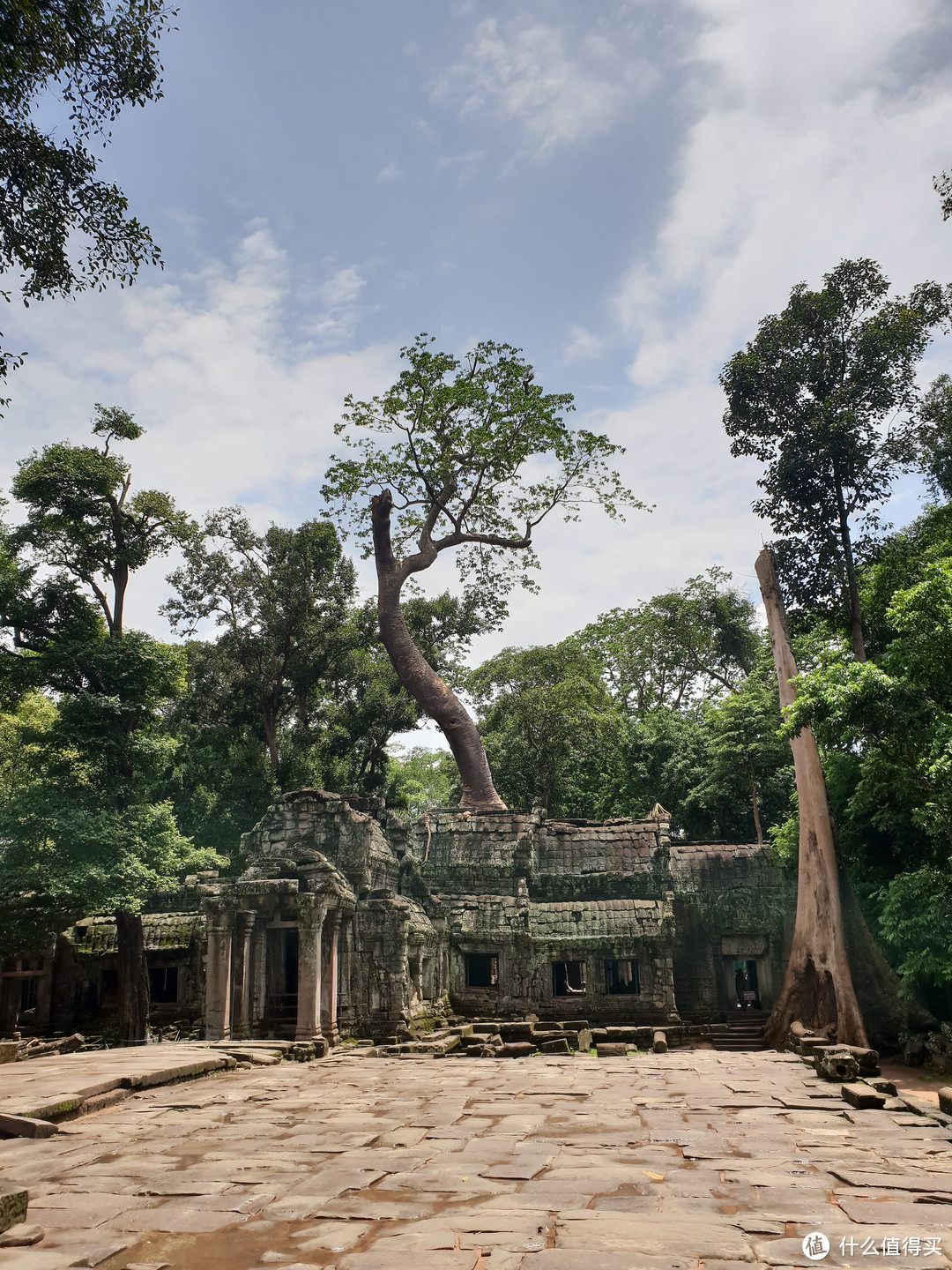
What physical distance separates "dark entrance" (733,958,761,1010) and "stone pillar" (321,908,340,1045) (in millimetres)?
11733

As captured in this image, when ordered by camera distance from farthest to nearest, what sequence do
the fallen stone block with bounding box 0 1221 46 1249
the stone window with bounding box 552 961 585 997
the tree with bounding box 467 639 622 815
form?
the tree with bounding box 467 639 622 815
the stone window with bounding box 552 961 585 997
the fallen stone block with bounding box 0 1221 46 1249

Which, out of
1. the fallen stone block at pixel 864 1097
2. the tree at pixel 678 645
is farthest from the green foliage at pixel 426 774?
the fallen stone block at pixel 864 1097

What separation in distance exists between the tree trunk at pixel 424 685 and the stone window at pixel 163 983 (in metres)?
9.22

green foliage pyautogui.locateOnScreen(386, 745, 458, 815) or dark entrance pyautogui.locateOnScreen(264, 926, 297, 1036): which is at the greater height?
green foliage pyautogui.locateOnScreen(386, 745, 458, 815)

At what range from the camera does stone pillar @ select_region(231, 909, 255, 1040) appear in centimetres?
1591

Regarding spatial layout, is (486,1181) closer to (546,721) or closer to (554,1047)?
(554,1047)

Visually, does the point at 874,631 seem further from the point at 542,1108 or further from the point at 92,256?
the point at 92,256

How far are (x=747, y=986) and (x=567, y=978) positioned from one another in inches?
332

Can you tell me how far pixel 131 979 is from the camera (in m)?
18.4

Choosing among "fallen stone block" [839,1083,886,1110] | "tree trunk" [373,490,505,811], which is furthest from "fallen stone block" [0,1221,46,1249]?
"tree trunk" [373,490,505,811]

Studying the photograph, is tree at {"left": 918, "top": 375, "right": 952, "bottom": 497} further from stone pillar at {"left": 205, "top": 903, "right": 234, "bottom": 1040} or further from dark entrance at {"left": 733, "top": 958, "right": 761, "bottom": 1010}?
stone pillar at {"left": 205, "top": 903, "right": 234, "bottom": 1040}

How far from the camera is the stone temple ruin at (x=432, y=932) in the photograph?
16.2m

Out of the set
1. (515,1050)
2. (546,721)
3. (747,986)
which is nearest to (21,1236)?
(515,1050)

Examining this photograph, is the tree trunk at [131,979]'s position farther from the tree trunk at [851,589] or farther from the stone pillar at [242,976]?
the tree trunk at [851,589]
